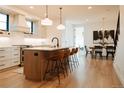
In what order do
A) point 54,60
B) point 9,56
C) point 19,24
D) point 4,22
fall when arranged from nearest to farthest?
point 54,60
point 9,56
point 4,22
point 19,24

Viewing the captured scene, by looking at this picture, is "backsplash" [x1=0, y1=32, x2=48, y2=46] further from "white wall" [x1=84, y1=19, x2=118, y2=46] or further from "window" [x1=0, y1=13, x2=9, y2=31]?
"white wall" [x1=84, y1=19, x2=118, y2=46]

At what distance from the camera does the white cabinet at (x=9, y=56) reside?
5.32 m

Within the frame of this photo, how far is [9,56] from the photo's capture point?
5.71 m

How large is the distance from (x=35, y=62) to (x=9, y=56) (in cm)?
213

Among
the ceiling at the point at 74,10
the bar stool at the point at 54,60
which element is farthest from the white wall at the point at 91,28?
the bar stool at the point at 54,60

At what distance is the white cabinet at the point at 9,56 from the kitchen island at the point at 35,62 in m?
1.59

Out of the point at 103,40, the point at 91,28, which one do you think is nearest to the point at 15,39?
the point at 103,40

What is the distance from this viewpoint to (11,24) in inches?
272

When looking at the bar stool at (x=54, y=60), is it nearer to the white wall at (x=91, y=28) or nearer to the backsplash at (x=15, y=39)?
the backsplash at (x=15, y=39)

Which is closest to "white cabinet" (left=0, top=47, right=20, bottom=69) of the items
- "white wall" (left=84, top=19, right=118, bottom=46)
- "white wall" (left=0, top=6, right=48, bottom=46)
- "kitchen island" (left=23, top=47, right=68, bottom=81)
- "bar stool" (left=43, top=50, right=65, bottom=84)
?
"white wall" (left=0, top=6, right=48, bottom=46)

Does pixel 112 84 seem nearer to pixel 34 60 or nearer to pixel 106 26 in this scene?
pixel 34 60

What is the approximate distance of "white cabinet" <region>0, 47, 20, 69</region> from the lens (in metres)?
5.32

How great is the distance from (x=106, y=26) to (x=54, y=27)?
4518mm

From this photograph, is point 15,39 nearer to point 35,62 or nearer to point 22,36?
point 22,36
